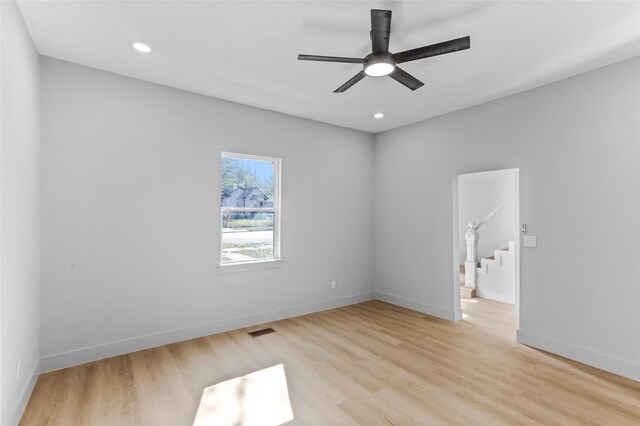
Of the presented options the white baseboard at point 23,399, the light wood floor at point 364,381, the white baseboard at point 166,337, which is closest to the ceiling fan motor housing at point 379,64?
the light wood floor at point 364,381

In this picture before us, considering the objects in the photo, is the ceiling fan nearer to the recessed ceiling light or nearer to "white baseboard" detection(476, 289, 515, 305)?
the recessed ceiling light

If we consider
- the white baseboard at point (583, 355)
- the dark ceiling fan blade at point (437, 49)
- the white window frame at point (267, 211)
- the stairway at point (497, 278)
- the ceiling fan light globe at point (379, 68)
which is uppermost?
the dark ceiling fan blade at point (437, 49)

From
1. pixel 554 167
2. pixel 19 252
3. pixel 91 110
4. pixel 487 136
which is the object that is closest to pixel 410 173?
pixel 487 136

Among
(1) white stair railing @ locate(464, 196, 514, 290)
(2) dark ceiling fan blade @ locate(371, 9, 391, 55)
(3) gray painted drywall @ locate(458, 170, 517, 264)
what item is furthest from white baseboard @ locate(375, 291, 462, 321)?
(2) dark ceiling fan blade @ locate(371, 9, 391, 55)

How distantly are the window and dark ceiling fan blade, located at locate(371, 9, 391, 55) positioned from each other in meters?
2.47

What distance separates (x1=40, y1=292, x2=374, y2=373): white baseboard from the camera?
3.02 meters

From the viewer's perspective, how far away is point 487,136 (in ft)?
13.5

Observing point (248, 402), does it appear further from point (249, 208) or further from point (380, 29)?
point (380, 29)

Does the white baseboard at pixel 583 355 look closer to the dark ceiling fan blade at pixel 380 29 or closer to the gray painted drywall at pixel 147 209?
the gray painted drywall at pixel 147 209

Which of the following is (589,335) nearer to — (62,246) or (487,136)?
(487,136)

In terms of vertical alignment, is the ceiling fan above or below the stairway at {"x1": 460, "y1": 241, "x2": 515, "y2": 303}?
above

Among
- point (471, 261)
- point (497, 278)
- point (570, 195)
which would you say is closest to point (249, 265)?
point (570, 195)

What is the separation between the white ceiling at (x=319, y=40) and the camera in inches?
90.2

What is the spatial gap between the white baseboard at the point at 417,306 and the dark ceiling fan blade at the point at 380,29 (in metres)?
3.65
